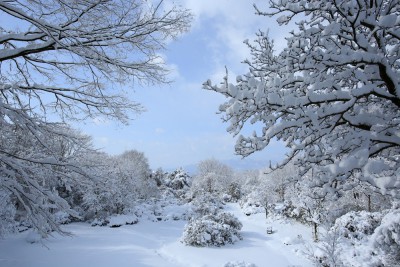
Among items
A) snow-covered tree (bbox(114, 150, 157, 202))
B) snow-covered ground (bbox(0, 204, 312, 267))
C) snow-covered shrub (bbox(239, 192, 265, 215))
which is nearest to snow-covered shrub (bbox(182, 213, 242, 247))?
snow-covered ground (bbox(0, 204, 312, 267))

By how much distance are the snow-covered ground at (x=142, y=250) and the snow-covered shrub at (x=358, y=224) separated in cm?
213

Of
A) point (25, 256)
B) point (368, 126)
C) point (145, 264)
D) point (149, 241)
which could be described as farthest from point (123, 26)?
point (149, 241)

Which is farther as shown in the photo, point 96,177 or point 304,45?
point 96,177

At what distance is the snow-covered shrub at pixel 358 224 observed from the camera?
15789 millimetres

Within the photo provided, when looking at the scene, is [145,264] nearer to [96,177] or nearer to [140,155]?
[96,177]

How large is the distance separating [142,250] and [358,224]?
1164 cm

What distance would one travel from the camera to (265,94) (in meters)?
3.32

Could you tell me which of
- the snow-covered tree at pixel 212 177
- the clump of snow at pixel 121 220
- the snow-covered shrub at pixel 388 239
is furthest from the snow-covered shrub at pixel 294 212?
the snow-covered tree at pixel 212 177

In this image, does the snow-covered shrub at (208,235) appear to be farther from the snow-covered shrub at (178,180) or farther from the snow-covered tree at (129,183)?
the snow-covered shrub at (178,180)

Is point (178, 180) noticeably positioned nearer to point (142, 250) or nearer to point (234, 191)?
point (234, 191)

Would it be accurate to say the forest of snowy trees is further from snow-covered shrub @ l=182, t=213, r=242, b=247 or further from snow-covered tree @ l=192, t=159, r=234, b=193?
snow-covered tree @ l=192, t=159, r=234, b=193

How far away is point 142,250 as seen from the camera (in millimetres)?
14875

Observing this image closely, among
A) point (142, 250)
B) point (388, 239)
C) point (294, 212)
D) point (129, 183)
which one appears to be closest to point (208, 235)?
point (142, 250)

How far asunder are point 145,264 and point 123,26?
1099 cm
